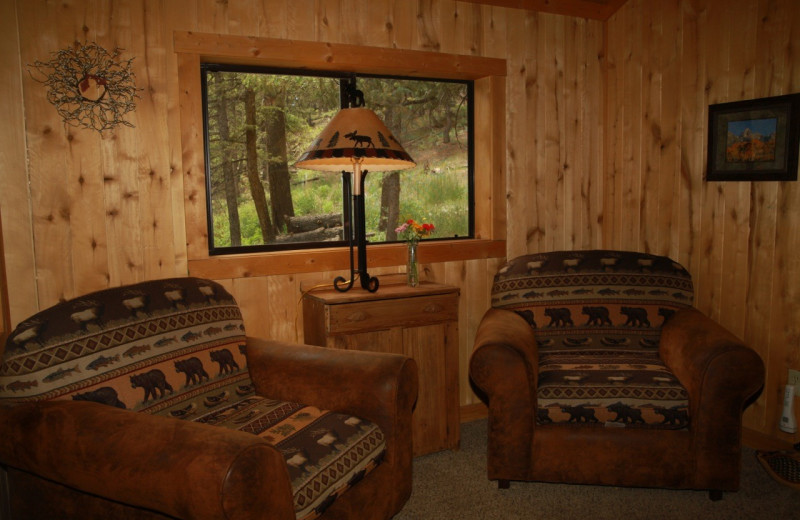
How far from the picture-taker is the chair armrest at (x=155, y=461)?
1.36 m

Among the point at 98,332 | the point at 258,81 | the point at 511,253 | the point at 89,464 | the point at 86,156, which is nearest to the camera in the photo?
the point at 89,464

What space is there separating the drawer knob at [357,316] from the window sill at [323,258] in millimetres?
473

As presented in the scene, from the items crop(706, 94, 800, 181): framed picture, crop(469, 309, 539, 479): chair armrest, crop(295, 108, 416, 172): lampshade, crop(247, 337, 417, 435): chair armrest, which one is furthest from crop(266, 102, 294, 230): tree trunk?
crop(706, 94, 800, 181): framed picture

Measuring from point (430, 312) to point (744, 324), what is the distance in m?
1.62

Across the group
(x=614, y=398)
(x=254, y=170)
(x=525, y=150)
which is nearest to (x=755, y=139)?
(x=525, y=150)

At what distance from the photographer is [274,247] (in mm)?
3064

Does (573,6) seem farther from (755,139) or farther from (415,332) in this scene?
(415,332)

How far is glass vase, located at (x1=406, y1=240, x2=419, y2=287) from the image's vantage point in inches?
117

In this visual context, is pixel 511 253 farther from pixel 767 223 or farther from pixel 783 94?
pixel 783 94

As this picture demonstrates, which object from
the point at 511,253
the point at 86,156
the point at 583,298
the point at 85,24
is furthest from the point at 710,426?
the point at 85,24

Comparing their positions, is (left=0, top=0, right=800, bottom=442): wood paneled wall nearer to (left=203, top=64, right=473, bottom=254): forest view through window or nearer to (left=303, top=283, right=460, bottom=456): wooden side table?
(left=203, top=64, right=473, bottom=254): forest view through window

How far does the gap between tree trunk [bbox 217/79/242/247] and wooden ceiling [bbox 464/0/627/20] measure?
1626 millimetres

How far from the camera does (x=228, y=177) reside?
296 cm

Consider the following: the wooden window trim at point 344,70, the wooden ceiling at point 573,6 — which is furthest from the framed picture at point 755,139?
the wooden window trim at point 344,70
